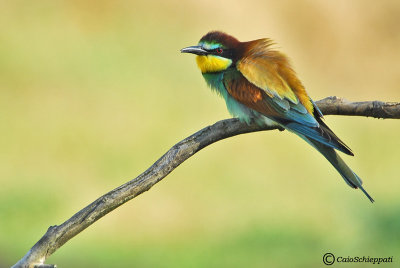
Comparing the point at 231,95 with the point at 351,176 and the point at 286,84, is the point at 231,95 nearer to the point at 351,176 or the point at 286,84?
the point at 286,84

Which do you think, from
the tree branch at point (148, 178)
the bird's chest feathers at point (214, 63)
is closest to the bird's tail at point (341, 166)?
the tree branch at point (148, 178)

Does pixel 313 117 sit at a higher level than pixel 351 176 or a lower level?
higher

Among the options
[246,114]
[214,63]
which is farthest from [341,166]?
[214,63]

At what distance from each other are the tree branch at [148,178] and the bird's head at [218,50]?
1.08 ft

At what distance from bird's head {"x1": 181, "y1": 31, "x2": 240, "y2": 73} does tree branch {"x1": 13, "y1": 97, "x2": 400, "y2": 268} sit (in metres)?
0.33

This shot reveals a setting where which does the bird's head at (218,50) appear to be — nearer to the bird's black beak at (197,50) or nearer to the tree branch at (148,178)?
the bird's black beak at (197,50)

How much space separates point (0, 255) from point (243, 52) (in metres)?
A: 1.76

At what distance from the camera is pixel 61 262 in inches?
114

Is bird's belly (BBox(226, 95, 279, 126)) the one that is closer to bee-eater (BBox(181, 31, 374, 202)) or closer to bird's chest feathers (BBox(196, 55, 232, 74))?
bee-eater (BBox(181, 31, 374, 202))

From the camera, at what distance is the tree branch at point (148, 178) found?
1436mm

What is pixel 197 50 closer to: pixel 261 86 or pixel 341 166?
pixel 261 86

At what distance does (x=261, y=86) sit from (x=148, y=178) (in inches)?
25.3

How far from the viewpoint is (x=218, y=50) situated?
207cm

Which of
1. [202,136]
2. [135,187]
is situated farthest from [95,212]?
[202,136]
